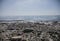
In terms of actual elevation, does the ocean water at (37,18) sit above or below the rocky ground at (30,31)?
above

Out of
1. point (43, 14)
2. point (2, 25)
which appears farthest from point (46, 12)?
point (2, 25)

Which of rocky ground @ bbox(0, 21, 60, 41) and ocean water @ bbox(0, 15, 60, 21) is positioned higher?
ocean water @ bbox(0, 15, 60, 21)

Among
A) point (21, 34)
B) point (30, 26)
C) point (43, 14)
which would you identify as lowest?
point (21, 34)

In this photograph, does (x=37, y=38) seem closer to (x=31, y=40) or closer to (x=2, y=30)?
(x=31, y=40)

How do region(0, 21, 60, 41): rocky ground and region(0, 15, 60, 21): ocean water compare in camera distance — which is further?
region(0, 15, 60, 21): ocean water

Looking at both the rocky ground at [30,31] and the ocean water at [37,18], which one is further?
the ocean water at [37,18]

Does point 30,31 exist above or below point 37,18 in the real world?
below

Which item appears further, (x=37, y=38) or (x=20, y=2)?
(x=20, y=2)

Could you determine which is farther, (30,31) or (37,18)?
(37,18)
